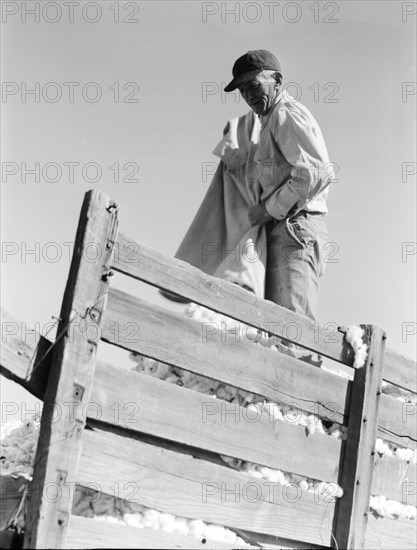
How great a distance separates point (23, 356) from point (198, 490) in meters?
0.95

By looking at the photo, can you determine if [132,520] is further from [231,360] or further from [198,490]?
[231,360]

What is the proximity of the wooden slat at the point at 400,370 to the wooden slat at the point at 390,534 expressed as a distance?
71 centimetres

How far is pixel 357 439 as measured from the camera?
14.1 ft

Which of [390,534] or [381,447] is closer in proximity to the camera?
[390,534]

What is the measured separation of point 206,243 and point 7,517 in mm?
2848

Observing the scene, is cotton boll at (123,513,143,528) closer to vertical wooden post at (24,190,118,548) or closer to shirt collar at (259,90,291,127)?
vertical wooden post at (24,190,118,548)

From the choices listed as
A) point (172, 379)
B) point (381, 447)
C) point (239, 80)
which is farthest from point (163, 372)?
point (239, 80)

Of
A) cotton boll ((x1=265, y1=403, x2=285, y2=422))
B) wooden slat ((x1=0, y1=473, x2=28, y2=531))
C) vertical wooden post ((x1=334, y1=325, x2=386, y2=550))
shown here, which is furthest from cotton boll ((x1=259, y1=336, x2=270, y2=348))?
wooden slat ((x1=0, y1=473, x2=28, y2=531))

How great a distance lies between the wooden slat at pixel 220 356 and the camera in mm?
3580

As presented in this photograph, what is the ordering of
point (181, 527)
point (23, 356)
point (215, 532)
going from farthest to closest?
1. point (215, 532)
2. point (181, 527)
3. point (23, 356)

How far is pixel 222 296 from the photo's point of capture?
399cm

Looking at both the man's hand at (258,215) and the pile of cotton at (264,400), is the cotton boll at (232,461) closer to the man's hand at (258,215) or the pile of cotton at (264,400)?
the pile of cotton at (264,400)

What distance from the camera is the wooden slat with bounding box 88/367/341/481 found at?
348cm

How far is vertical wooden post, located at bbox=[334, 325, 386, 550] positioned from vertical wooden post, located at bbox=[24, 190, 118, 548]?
1516 mm
